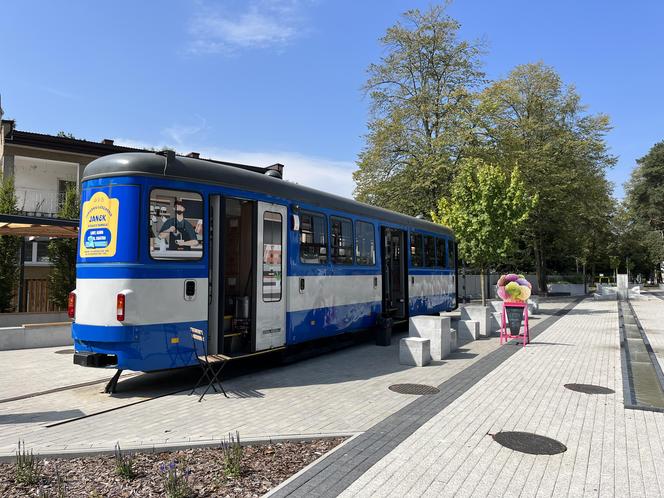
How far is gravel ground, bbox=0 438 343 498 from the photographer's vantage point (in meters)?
3.97

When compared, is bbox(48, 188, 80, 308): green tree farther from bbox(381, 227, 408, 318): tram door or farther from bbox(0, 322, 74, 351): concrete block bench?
bbox(381, 227, 408, 318): tram door

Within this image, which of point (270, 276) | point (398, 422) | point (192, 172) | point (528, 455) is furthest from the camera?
point (270, 276)

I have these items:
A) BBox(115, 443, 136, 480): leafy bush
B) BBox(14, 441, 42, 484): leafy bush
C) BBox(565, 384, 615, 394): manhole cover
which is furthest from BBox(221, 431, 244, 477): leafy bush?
BBox(565, 384, 615, 394): manhole cover

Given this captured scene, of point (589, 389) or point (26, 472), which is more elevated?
point (26, 472)

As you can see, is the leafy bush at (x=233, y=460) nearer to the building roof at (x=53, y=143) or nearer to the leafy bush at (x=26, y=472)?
the leafy bush at (x=26, y=472)

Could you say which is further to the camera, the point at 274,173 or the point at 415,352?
the point at 274,173

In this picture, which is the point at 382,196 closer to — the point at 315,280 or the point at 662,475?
the point at 315,280

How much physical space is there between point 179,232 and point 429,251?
1030cm

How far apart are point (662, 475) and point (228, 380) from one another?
6.23 m

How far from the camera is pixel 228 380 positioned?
8.35m

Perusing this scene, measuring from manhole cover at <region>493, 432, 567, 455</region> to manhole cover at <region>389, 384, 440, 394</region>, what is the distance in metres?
2.10

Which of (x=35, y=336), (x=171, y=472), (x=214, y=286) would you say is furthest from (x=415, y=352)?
(x=35, y=336)

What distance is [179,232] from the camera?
24.1 feet

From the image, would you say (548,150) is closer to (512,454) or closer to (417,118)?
(417,118)
